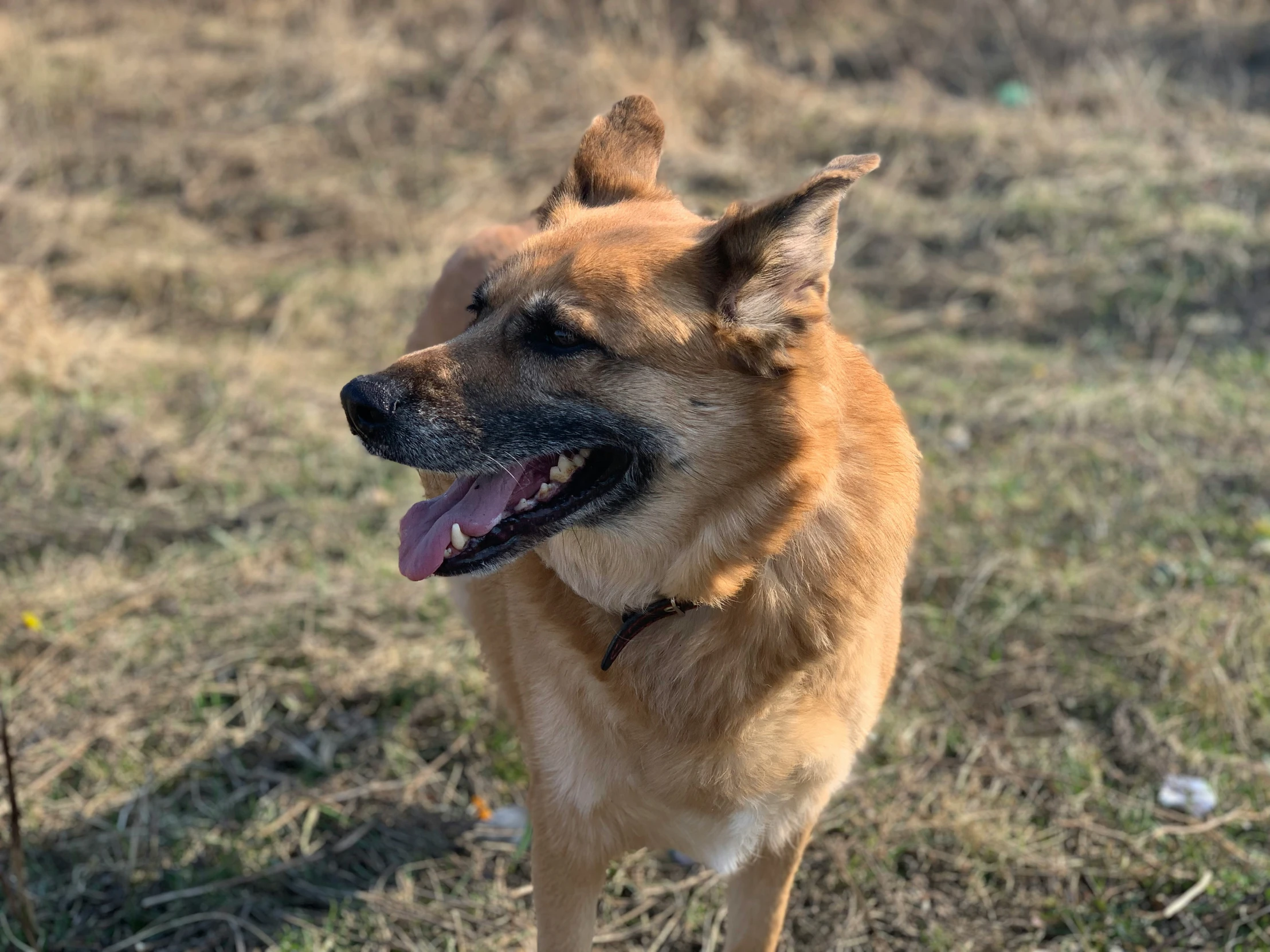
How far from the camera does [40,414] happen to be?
5316mm

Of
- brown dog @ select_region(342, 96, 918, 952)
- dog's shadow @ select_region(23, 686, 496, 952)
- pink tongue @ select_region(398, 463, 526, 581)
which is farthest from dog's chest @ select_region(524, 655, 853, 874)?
dog's shadow @ select_region(23, 686, 496, 952)

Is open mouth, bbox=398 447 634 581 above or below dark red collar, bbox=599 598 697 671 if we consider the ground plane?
above

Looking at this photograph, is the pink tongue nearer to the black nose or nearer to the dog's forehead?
the black nose

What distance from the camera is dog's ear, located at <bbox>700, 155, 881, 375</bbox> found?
228 centimetres

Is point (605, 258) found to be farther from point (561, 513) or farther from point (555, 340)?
point (561, 513)

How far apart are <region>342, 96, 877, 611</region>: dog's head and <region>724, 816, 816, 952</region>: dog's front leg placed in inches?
30.9

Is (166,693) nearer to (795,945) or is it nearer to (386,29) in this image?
(795,945)

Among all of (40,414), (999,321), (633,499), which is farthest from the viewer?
(999,321)

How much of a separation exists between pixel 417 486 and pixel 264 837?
Result: 2.00 metres

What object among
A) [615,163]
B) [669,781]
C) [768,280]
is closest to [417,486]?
[615,163]

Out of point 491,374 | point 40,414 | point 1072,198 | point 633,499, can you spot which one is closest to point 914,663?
point 633,499

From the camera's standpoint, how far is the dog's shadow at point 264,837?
120 inches

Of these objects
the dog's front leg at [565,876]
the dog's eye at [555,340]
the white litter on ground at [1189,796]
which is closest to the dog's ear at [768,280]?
the dog's eye at [555,340]

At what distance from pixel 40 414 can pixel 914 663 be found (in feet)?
13.9
